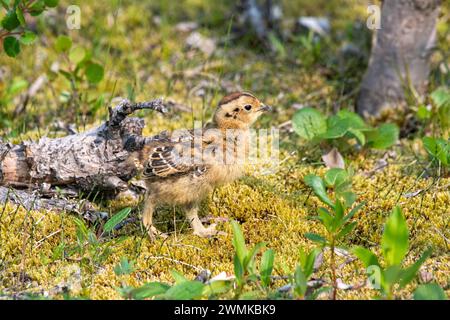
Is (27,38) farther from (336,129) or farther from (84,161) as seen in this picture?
(336,129)

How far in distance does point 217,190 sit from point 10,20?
2.30 m

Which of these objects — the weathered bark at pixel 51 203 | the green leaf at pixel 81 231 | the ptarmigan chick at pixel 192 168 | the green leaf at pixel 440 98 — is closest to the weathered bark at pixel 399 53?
the green leaf at pixel 440 98

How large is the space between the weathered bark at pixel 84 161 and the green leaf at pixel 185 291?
5.84ft

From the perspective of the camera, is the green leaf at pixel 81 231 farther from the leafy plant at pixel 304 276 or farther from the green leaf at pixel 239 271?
the leafy plant at pixel 304 276

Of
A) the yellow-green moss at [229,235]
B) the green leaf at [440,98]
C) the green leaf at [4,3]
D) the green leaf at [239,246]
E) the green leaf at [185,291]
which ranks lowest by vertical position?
the yellow-green moss at [229,235]

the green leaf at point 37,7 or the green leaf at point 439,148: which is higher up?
the green leaf at point 37,7

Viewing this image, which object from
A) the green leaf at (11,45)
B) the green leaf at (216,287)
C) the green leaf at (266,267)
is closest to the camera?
the green leaf at (216,287)

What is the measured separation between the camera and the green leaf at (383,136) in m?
6.24

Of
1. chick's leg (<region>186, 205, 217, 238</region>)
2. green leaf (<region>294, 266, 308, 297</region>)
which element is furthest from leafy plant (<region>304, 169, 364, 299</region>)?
chick's leg (<region>186, 205, 217, 238</region>)

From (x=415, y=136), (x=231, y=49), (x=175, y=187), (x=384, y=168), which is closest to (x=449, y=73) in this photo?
(x=415, y=136)

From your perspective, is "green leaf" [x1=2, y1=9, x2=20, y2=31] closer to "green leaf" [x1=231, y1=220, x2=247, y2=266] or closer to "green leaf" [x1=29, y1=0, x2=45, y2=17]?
"green leaf" [x1=29, y1=0, x2=45, y2=17]

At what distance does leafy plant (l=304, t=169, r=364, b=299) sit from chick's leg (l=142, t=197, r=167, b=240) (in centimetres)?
126
